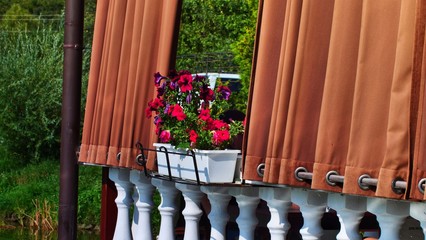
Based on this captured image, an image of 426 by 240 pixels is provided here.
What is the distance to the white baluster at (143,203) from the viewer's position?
5172 mm

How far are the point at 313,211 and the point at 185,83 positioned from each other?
3.19 ft

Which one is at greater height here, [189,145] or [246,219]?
[189,145]

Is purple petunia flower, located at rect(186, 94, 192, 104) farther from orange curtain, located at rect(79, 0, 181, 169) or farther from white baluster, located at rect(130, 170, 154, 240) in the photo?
white baluster, located at rect(130, 170, 154, 240)

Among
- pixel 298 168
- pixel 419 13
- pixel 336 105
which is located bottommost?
pixel 298 168

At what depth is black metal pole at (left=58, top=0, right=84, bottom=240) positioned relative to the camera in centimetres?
587

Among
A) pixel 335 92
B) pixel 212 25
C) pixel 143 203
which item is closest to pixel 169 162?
pixel 143 203

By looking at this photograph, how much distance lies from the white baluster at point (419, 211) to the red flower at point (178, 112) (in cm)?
142

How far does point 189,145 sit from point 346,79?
1051mm

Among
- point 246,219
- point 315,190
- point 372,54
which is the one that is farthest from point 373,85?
point 246,219

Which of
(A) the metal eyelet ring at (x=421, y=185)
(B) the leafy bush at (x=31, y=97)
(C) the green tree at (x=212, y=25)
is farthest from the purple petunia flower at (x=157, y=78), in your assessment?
(C) the green tree at (x=212, y=25)

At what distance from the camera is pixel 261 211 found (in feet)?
17.3

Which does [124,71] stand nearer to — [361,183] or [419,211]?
[361,183]

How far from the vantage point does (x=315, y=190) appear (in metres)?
3.67

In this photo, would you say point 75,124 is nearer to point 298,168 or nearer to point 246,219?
point 246,219
